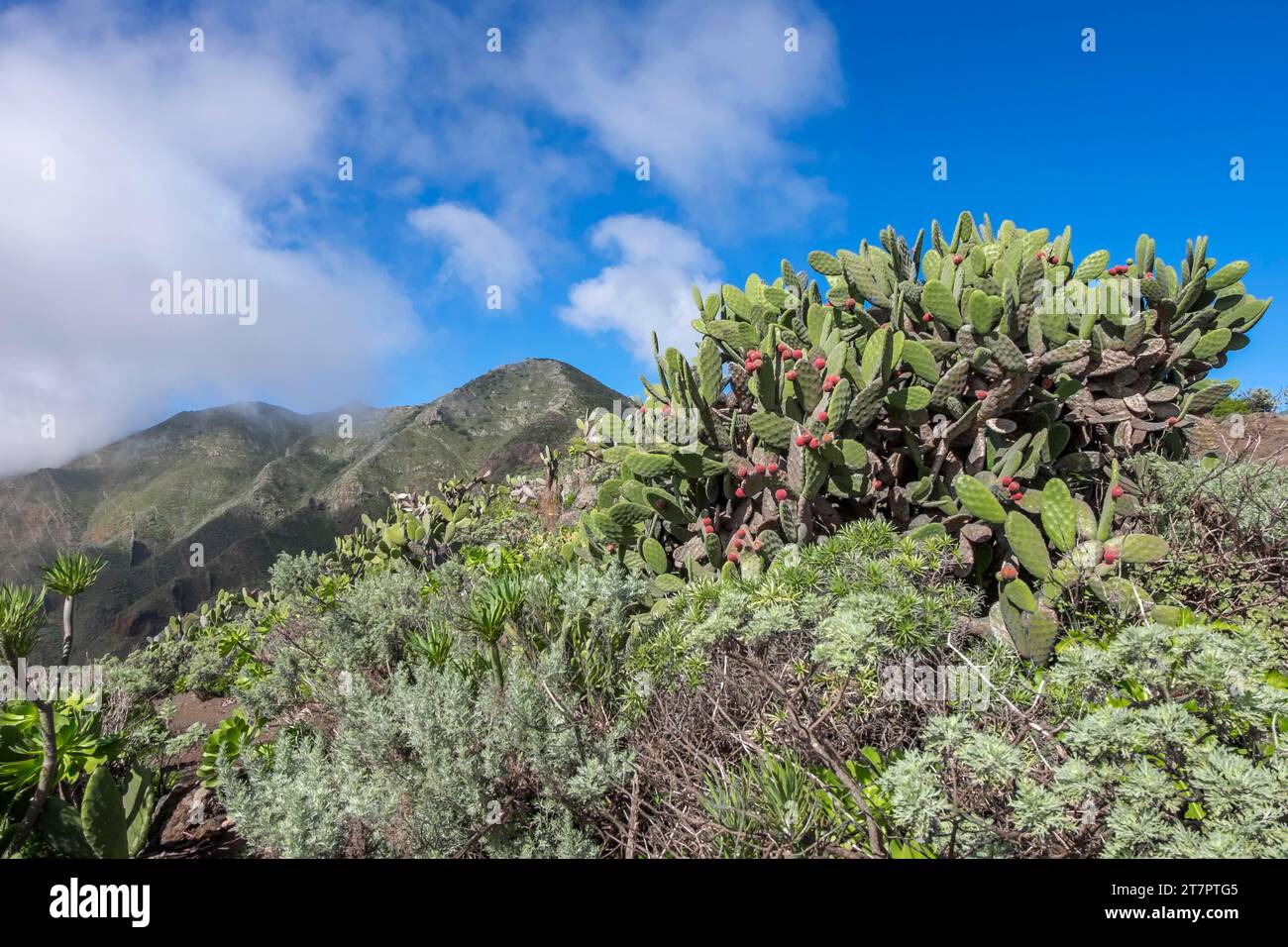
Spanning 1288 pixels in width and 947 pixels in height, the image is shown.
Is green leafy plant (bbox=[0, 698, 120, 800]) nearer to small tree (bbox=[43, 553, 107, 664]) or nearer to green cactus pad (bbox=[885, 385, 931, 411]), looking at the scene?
small tree (bbox=[43, 553, 107, 664])

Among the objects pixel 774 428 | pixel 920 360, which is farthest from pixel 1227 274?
pixel 774 428

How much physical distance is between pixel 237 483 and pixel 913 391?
106m

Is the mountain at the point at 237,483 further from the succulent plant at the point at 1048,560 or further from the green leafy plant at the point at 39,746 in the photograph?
the succulent plant at the point at 1048,560

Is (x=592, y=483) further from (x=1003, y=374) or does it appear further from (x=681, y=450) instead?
(x=1003, y=374)

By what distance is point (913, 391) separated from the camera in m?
3.23

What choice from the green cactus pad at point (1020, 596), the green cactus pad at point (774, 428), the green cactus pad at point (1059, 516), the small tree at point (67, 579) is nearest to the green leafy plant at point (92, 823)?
the small tree at point (67, 579)

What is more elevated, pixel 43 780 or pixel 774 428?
pixel 774 428

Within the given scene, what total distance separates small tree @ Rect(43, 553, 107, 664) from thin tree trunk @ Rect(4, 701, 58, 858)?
562mm

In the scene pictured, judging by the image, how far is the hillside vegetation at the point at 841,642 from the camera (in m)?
1.56

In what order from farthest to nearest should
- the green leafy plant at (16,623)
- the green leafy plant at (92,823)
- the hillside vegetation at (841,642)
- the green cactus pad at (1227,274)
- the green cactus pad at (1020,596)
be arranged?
the green cactus pad at (1227,274) < the green cactus pad at (1020,596) < the green leafy plant at (92,823) < the green leafy plant at (16,623) < the hillside vegetation at (841,642)

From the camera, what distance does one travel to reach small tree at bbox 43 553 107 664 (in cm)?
257

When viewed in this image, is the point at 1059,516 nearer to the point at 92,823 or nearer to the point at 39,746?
the point at 92,823

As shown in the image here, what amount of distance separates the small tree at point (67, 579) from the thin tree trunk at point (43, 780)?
562mm
